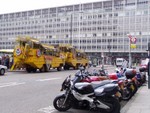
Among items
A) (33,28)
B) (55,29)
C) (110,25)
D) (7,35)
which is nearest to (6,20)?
(7,35)

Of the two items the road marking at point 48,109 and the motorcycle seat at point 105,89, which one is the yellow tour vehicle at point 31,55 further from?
the motorcycle seat at point 105,89

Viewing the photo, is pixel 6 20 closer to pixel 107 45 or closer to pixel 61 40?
pixel 61 40

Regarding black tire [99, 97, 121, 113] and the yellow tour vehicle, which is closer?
black tire [99, 97, 121, 113]

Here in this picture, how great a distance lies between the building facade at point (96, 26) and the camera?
326 ft

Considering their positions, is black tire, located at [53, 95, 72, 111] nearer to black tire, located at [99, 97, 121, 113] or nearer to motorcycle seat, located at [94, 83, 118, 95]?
motorcycle seat, located at [94, 83, 118, 95]

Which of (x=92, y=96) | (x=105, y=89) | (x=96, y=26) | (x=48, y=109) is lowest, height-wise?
(x=48, y=109)


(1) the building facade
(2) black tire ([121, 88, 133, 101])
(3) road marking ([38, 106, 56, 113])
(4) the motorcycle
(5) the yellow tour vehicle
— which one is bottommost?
(3) road marking ([38, 106, 56, 113])

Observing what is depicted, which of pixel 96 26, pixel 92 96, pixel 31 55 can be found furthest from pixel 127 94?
pixel 96 26

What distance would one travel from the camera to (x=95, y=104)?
8.18 metres

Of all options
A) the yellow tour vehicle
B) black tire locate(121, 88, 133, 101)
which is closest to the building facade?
the yellow tour vehicle

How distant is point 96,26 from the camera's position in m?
106

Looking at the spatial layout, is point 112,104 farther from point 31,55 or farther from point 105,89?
point 31,55

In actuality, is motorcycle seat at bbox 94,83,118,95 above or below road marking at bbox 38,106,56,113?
above

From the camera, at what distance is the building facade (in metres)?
99.3
